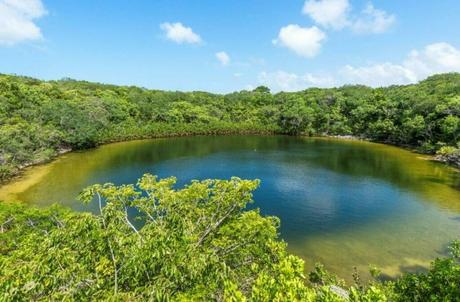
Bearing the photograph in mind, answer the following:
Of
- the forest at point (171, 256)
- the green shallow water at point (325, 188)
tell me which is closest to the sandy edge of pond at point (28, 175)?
the green shallow water at point (325, 188)

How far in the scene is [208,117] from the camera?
74500 millimetres

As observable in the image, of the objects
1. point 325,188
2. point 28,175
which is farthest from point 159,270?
point 28,175

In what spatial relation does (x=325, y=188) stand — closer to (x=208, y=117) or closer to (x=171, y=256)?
(x=171, y=256)

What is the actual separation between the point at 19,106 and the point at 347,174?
46446 mm

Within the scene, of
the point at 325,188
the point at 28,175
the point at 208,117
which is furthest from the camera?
the point at 208,117

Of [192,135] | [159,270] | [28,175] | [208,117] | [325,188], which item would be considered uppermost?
[208,117]

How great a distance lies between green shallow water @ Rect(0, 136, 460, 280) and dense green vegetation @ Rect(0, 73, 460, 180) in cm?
366

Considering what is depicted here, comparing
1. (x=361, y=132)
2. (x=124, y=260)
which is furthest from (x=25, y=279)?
(x=361, y=132)

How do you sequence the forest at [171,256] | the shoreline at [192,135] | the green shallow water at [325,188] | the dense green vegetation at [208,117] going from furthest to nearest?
the dense green vegetation at [208,117] < the shoreline at [192,135] < the green shallow water at [325,188] < the forest at [171,256]

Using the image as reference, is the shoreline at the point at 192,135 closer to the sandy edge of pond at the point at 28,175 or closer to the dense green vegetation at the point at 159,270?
the sandy edge of pond at the point at 28,175

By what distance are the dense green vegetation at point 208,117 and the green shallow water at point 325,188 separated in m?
3.66

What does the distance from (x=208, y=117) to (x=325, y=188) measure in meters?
47.5

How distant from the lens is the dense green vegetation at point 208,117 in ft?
135

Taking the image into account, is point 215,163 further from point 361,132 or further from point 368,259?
point 361,132
